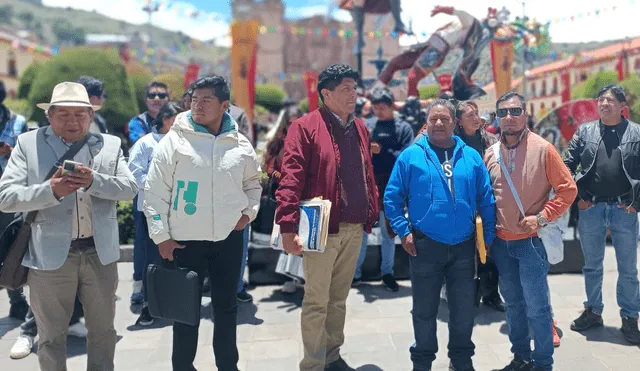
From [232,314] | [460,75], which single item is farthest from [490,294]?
[460,75]

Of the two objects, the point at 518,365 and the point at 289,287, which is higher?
the point at 289,287

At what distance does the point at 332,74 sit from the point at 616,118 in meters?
2.14

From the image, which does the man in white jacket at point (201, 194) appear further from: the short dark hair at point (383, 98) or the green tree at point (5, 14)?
the green tree at point (5, 14)

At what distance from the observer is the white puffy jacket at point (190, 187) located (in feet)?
8.66

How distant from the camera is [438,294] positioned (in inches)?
116

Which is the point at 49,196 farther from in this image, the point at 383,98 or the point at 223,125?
the point at 383,98

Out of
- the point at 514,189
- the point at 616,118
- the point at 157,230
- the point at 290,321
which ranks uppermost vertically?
the point at 616,118

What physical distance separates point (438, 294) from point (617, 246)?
1.69 metres

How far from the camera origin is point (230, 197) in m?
2.73

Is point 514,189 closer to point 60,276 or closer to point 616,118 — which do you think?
point 616,118

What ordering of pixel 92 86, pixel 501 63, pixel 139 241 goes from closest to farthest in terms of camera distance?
pixel 139 241, pixel 92 86, pixel 501 63

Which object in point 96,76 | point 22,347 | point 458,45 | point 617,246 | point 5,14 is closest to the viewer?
point 22,347

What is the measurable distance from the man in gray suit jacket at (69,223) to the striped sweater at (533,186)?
2.08 meters

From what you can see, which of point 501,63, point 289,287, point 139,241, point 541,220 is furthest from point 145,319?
point 501,63
